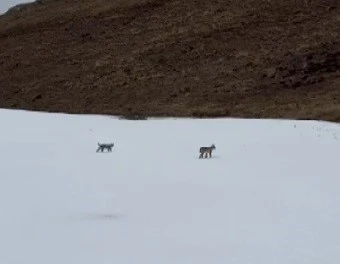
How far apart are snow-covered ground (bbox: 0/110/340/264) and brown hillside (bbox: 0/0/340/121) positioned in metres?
10.9

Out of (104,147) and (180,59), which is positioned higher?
(180,59)

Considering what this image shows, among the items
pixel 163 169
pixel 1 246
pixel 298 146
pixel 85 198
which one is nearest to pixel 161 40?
pixel 298 146

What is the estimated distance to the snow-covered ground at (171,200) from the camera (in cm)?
789

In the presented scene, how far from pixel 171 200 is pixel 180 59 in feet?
95.2

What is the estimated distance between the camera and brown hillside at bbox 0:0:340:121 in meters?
33.0

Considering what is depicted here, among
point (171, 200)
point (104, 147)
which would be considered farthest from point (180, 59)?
point (171, 200)

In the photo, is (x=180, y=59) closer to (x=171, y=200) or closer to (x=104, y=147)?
(x=104, y=147)

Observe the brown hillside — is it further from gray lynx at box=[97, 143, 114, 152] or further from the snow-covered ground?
gray lynx at box=[97, 143, 114, 152]

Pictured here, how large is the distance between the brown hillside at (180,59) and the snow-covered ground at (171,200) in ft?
35.8

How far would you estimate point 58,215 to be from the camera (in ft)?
31.8

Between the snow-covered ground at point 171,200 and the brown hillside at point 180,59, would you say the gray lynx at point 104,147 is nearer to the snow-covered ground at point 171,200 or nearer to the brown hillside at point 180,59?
the snow-covered ground at point 171,200

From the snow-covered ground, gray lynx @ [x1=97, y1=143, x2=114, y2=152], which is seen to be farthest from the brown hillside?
gray lynx @ [x1=97, y1=143, x2=114, y2=152]

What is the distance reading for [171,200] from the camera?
423 inches

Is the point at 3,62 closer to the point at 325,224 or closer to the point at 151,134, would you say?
the point at 151,134
